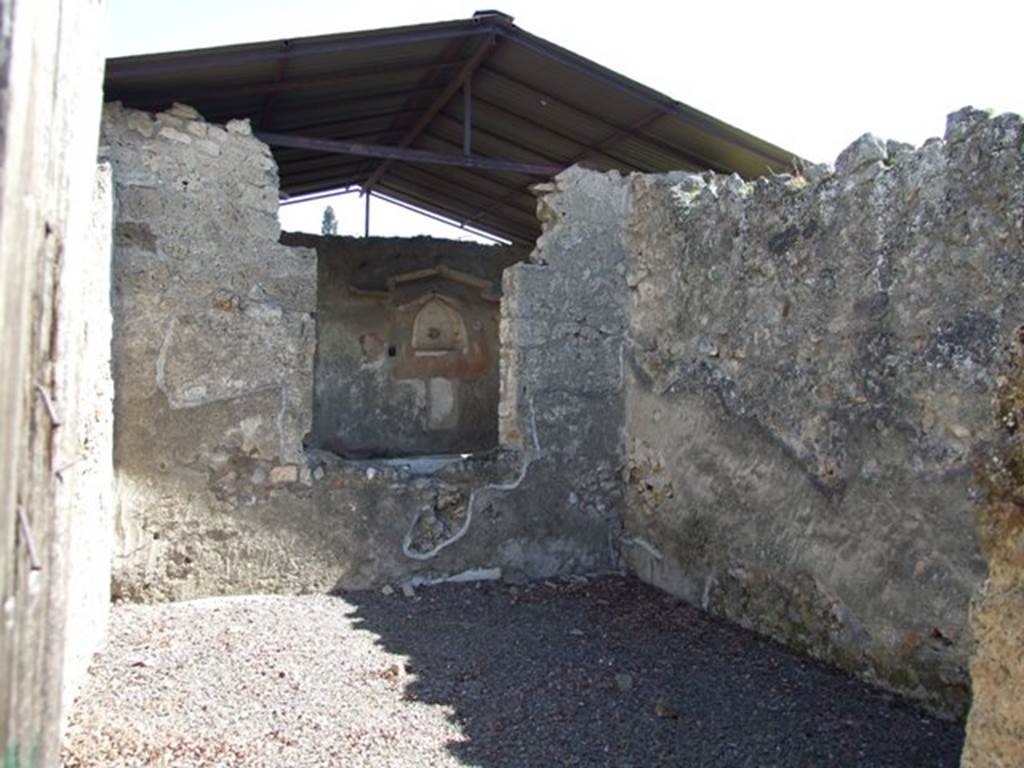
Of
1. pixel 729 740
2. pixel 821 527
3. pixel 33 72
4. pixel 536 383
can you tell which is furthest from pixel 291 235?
pixel 33 72

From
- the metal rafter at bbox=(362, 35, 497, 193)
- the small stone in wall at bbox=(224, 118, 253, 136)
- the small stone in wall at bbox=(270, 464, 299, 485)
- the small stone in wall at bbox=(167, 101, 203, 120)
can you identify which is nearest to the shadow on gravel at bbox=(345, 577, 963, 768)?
the small stone in wall at bbox=(270, 464, 299, 485)

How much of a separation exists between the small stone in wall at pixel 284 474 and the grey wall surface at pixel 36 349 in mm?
2882

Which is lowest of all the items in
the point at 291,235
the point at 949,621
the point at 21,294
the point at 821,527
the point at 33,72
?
the point at 949,621

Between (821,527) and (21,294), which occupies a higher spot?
(21,294)

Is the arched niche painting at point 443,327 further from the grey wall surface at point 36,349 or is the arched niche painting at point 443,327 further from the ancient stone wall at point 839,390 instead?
the grey wall surface at point 36,349

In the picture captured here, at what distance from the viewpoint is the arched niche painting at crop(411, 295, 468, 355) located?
9.82m

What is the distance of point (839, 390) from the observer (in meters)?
4.27

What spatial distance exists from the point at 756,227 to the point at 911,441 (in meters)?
1.54

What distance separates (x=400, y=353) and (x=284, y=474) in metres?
4.63

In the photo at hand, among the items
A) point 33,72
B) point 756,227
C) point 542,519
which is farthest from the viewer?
point 542,519

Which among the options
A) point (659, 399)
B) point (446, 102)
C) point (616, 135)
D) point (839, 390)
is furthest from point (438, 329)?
point (839, 390)

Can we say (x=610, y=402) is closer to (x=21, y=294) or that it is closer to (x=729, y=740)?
(x=729, y=740)

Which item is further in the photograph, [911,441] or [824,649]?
[824,649]

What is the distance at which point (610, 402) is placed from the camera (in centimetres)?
602
